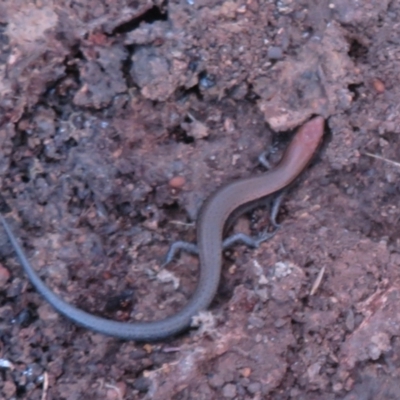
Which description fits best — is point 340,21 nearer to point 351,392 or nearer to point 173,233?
point 173,233

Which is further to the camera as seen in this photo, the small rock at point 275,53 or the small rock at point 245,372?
the small rock at point 275,53

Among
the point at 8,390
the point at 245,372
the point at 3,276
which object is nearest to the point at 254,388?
the point at 245,372

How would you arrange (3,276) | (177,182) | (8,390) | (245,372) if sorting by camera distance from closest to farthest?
(8,390), (245,372), (3,276), (177,182)

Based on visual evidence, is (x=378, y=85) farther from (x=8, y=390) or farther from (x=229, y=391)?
(x=8, y=390)

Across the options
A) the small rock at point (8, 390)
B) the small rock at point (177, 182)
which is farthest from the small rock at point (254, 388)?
the small rock at point (177, 182)

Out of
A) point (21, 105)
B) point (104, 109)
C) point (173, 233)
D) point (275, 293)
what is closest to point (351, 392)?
point (275, 293)

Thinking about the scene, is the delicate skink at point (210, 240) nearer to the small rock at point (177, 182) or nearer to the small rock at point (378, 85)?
the small rock at point (177, 182)

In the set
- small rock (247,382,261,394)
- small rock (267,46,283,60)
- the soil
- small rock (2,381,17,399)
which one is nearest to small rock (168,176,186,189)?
the soil
